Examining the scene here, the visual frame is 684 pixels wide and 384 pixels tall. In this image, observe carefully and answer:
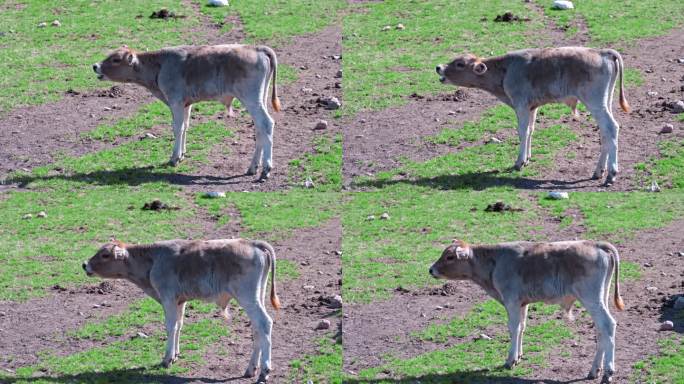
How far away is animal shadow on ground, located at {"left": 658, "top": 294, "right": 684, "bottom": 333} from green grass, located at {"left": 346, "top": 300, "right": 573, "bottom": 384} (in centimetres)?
170

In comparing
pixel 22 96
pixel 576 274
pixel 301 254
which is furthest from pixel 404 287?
pixel 22 96

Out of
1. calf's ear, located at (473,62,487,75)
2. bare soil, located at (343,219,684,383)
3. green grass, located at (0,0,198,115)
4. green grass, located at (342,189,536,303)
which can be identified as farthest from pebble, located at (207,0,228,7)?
bare soil, located at (343,219,684,383)

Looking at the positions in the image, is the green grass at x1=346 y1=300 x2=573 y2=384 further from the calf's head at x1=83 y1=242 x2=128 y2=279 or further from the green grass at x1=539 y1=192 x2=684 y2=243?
the calf's head at x1=83 y1=242 x2=128 y2=279

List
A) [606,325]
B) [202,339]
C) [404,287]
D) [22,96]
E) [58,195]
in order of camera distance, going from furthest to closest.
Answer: [22,96]
[58,195]
[404,287]
[202,339]
[606,325]

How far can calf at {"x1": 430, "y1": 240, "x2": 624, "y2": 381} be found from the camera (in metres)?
24.8

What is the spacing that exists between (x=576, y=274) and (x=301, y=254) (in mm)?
6170

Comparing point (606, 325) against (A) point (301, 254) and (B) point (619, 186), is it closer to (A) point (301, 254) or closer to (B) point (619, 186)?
(B) point (619, 186)

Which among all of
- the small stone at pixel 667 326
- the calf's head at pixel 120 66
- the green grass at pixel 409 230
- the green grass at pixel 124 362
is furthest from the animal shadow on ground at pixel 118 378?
the small stone at pixel 667 326

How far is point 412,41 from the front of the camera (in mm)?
36750

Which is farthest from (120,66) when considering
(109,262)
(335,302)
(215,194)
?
(335,302)

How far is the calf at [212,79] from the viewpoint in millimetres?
28141

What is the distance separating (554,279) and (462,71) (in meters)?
6.15

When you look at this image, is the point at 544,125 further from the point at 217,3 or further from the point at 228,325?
the point at 217,3

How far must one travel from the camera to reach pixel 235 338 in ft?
86.6
